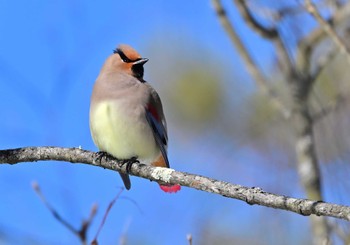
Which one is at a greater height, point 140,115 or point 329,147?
point 140,115

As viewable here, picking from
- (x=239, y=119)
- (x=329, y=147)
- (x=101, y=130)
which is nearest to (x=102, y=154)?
(x=101, y=130)

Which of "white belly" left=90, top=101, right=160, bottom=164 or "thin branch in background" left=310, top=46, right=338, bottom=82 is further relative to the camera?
"thin branch in background" left=310, top=46, right=338, bottom=82

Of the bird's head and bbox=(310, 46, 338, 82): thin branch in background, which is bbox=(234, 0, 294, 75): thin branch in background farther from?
the bird's head

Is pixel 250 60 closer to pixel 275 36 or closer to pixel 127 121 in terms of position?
pixel 275 36

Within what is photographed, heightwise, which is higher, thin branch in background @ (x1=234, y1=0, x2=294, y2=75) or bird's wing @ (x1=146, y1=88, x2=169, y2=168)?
thin branch in background @ (x1=234, y1=0, x2=294, y2=75)

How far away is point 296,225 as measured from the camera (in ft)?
23.7

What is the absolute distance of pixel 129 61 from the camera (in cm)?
546

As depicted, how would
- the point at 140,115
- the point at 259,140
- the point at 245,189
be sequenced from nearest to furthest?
the point at 245,189
the point at 140,115
the point at 259,140

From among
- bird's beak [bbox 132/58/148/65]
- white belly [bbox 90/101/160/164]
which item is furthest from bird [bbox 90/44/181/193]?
bird's beak [bbox 132/58/148/65]

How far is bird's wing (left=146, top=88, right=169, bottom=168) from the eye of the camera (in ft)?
16.7

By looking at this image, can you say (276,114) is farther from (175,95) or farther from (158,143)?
(158,143)

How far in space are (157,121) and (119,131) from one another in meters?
0.31

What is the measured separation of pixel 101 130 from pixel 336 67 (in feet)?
9.24

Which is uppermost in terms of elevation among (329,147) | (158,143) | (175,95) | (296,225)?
(175,95)
